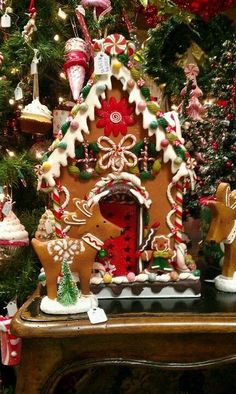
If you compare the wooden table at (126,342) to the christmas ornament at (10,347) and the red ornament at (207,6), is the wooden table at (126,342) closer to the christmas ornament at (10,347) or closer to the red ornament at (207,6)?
the christmas ornament at (10,347)

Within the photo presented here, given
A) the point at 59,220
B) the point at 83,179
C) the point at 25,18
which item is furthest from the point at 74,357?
the point at 25,18

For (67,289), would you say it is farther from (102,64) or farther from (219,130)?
(219,130)

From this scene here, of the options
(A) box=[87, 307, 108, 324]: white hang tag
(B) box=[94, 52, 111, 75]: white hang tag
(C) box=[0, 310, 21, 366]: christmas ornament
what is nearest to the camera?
(A) box=[87, 307, 108, 324]: white hang tag

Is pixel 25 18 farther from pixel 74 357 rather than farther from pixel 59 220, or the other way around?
pixel 74 357

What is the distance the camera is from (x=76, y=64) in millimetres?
1529

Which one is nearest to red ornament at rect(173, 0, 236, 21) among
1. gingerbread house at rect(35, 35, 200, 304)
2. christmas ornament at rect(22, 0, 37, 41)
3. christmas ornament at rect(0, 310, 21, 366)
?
gingerbread house at rect(35, 35, 200, 304)

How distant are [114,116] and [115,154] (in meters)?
0.10

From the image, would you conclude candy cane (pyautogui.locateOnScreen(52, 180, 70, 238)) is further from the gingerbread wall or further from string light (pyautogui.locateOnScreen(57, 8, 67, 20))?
string light (pyautogui.locateOnScreen(57, 8, 67, 20))

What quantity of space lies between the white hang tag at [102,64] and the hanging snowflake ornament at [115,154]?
168 mm

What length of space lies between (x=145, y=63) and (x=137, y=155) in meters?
0.42

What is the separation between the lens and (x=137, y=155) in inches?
52.1

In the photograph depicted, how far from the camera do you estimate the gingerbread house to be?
1288mm

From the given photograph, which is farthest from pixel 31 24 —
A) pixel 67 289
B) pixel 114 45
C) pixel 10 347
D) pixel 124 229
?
pixel 10 347

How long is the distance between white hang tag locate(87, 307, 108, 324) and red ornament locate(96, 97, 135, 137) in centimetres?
45
